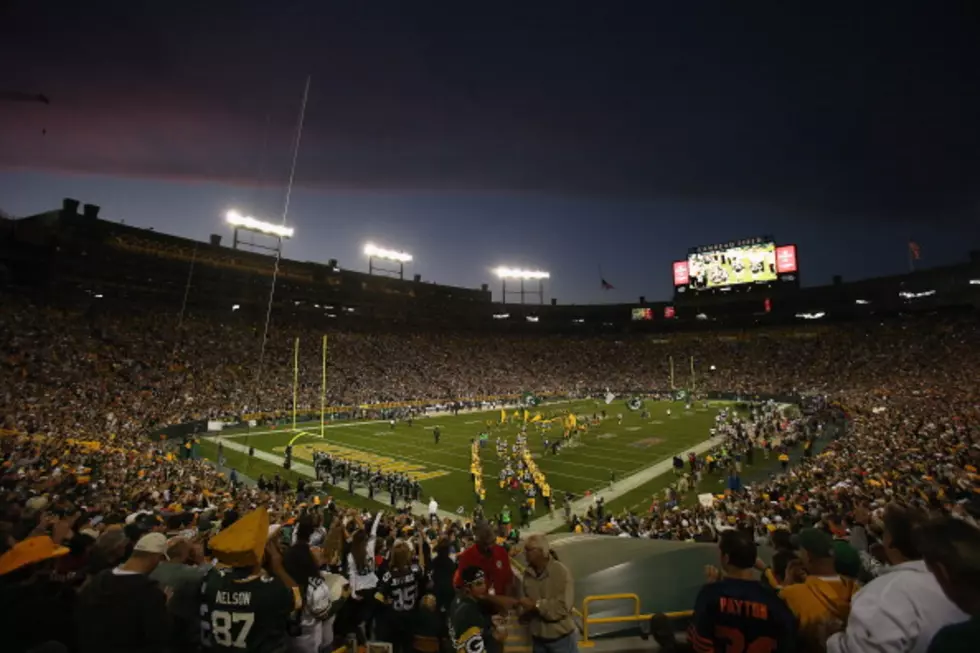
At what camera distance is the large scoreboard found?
5778 cm

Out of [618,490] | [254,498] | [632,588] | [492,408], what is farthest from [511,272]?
[632,588]

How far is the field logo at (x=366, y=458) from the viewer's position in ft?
79.5

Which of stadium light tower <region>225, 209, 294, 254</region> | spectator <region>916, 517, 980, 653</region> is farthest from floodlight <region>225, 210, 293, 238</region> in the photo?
spectator <region>916, 517, 980, 653</region>

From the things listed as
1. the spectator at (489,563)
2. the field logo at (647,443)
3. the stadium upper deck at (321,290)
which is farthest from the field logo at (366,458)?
the stadium upper deck at (321,290)

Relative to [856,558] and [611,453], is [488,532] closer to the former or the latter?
[856,558]

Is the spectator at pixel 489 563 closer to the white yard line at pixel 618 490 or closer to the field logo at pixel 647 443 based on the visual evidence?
the white yard line at pixel 618 490

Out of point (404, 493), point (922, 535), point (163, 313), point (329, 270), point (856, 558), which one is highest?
point (329, 270)

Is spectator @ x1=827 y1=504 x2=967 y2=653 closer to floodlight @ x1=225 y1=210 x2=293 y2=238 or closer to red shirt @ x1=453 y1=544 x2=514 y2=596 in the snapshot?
red shirt @ x1=453 y1=544 x2=514 y2=596

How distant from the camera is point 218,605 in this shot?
2789mm

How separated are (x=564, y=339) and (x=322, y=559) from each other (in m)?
87.7

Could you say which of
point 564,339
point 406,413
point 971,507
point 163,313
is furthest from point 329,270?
point 971,507

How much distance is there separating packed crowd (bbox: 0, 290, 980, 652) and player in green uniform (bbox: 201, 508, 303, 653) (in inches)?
0.4

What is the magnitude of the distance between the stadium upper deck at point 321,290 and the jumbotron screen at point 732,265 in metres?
3.59

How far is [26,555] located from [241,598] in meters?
1.77
